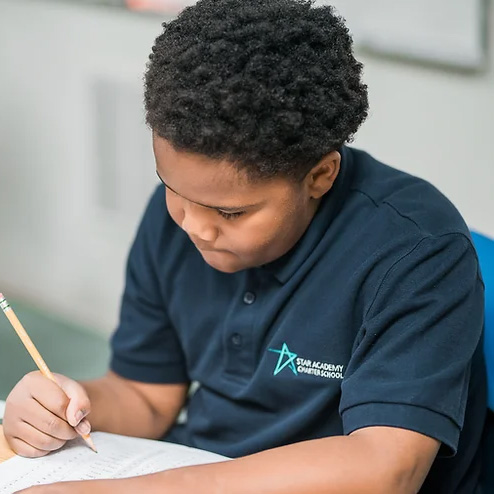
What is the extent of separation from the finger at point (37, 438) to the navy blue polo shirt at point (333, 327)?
228 millimetres

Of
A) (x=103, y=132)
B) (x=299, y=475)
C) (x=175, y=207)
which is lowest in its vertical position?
(x=299, y=475)

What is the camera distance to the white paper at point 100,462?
981 millimetres

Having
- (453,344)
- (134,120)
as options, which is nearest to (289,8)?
(453,344)

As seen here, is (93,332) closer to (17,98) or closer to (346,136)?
(17,98)

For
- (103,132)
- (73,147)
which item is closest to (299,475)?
(103,132)

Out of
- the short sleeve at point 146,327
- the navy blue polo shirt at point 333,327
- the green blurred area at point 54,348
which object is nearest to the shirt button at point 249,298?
the navy blue polo shirt at point 333,327

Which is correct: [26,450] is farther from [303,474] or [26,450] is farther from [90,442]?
[303,474]

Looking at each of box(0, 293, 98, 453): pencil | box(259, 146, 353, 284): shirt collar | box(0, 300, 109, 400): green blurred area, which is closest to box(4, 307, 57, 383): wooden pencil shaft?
box(0, 293, 98, 453): pencil

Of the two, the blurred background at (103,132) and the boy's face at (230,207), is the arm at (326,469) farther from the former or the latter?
the blurred background at (103,132)

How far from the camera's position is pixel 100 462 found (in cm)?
102

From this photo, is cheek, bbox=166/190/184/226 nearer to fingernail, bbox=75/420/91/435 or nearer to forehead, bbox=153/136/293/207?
forehead, bbox=153/136/293/207

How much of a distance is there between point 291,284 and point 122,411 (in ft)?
1.02

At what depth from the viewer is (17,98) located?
2.45m

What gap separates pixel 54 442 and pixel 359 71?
540 mm
